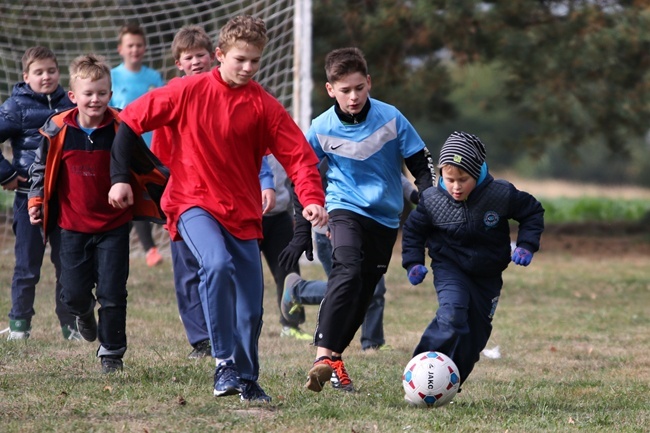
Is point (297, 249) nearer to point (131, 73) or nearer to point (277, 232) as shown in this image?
point (277, 232)

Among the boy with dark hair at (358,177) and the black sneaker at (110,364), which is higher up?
the boy with dark hair at (358,177)

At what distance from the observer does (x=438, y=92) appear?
16.4 metres

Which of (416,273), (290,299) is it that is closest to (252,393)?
(416,273)

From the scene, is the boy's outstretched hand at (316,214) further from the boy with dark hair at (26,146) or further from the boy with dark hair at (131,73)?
the boy with dark hair at (131,73)

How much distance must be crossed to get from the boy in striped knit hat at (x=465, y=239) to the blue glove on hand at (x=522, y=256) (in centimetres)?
5

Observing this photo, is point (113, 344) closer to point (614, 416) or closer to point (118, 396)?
point (118, 396)

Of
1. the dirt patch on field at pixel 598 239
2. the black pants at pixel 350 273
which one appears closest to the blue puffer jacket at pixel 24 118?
the black pants at pixel 350 273

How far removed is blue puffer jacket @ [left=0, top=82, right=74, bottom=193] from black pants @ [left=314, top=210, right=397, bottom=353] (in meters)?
2.18

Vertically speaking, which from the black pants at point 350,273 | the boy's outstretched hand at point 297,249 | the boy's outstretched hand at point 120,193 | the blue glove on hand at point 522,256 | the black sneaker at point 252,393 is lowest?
the black sneaker at point 252,393

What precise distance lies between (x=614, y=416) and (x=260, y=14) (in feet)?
30.2

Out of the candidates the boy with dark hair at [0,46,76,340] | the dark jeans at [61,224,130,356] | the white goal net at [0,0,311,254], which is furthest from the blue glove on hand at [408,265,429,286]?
the white goal net at [0,0,311,254]

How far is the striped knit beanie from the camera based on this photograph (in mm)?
5523

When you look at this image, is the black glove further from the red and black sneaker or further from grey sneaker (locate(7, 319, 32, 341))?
grey sneaker (locate(7, 319, 32, 341))

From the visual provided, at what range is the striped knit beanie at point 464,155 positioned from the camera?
5.52 meters
